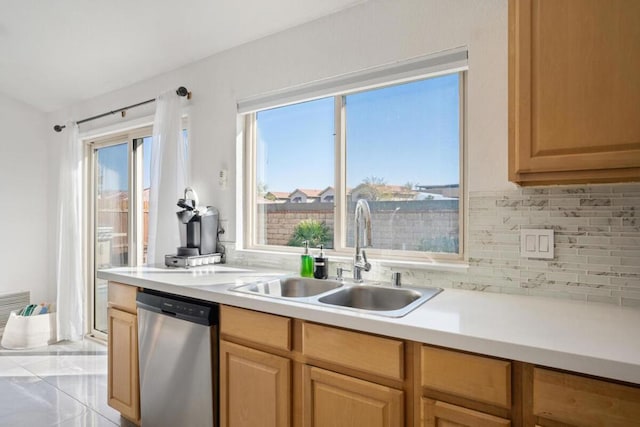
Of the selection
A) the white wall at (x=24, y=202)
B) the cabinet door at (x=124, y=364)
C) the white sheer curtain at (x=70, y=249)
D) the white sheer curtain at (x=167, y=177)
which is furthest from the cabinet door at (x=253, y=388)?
the white wall at (x=24, y=202)

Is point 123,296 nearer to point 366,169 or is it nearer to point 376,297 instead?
point 376,297

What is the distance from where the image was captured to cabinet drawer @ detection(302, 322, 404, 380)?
120 cm

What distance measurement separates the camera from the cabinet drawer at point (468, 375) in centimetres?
104

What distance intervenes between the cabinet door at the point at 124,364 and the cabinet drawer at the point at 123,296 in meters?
0.03

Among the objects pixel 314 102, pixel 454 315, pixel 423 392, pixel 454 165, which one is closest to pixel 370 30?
pixel 314 102

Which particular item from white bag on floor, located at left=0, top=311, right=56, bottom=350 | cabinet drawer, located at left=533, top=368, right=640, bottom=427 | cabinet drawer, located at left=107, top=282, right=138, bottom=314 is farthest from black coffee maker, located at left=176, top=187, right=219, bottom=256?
white bag on floor, located at left=0, top=311, right=56, bottom=350

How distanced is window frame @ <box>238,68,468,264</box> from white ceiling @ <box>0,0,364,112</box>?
50 cm

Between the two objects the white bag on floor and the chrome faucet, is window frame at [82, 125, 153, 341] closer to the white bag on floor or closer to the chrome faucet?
the white bag on floor

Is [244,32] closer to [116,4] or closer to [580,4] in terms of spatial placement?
[116,4]

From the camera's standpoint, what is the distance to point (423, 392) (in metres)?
1.17

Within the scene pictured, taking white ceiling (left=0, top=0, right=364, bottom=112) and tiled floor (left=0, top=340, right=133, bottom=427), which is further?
tiled floor (left=0, top=340, right=133, bottom=427)

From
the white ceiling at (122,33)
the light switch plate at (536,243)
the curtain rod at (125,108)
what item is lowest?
the light switch plate at (536,243)

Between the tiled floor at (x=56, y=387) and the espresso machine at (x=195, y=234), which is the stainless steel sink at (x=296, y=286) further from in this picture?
the tiled floor at (x=56, y=387)

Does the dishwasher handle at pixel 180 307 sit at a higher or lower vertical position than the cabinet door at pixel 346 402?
higher
